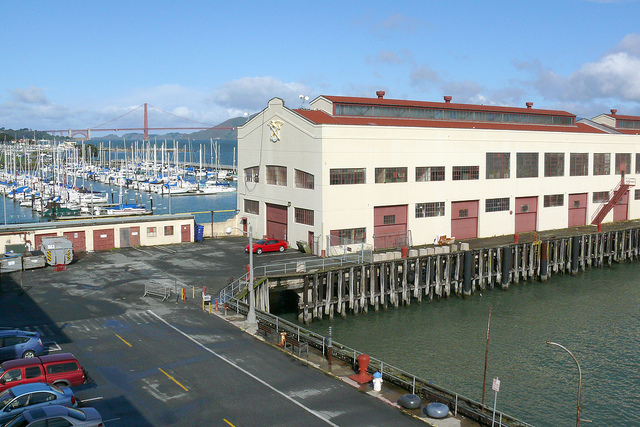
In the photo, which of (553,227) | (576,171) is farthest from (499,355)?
(576,171)

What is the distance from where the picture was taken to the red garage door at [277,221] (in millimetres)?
58094

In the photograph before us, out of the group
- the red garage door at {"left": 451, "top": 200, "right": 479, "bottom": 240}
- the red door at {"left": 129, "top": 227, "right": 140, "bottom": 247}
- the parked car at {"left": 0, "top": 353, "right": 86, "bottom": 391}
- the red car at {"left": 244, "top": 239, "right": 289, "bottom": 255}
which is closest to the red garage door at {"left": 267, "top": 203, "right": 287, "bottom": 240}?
the red car at {"left": 244, "top": 239, "right": 289, "bottom": 255}

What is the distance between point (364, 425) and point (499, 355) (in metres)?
18.2

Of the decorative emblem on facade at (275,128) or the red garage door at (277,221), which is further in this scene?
the red garage door at (277,221)

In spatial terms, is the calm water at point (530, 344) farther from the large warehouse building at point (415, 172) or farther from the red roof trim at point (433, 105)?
the red roof trim at point (433, 105)

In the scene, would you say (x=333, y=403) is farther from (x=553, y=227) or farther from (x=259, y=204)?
(x=553, y=227)

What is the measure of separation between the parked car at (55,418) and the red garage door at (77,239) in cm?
3595

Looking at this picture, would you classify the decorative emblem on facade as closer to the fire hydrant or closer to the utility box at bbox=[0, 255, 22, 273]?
the utility box at bbox=[0, 255, 22, 273]

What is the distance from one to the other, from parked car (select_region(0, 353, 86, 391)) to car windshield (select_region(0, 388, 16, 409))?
1433 mm

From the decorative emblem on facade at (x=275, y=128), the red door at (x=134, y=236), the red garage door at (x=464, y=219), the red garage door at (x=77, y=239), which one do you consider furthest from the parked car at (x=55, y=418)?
the red garage door at (x=464, y=219)

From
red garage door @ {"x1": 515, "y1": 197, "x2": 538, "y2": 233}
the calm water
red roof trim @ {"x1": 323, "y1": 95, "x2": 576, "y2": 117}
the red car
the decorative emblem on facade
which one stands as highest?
red roof trim @ {"x1": 323, "y1": 95, "x2": 576, "y2": 117}

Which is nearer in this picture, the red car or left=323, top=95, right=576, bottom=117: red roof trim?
the red car

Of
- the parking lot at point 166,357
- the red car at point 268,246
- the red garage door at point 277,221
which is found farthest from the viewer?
the red garage door at point 277,221

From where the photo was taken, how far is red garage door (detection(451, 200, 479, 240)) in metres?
60.5
